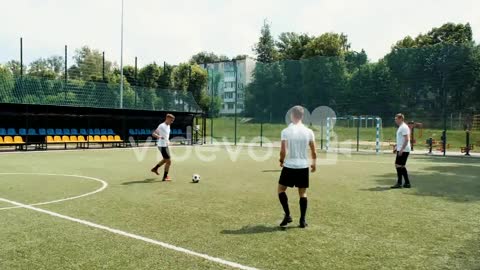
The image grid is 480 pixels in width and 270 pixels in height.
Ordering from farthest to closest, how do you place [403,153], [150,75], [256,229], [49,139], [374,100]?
[150,75], [374,100], [49,139], [403,153], [256,229]

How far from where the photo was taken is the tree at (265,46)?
93000 mm

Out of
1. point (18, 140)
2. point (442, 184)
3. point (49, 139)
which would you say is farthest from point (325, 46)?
point (442, 184)

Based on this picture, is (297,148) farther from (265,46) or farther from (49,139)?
(265,46)

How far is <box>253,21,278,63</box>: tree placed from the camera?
93.0m

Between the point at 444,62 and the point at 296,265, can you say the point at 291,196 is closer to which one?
the point at 296,265

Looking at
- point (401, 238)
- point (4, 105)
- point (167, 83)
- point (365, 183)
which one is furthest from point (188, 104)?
point (401, 238)

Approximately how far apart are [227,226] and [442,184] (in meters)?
8.22

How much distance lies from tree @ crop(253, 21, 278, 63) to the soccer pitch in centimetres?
8381

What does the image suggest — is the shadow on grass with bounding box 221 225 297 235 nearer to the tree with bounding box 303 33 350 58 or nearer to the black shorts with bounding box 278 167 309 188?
the black shorts with bounding box 278 167 309 188

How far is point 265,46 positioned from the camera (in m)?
93.2

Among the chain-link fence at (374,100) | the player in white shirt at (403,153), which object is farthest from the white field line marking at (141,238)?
the chain-link fence at (374,100)

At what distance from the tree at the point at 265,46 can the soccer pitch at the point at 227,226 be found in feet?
275

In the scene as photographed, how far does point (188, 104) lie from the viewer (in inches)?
1469

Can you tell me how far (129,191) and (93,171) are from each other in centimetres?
481
